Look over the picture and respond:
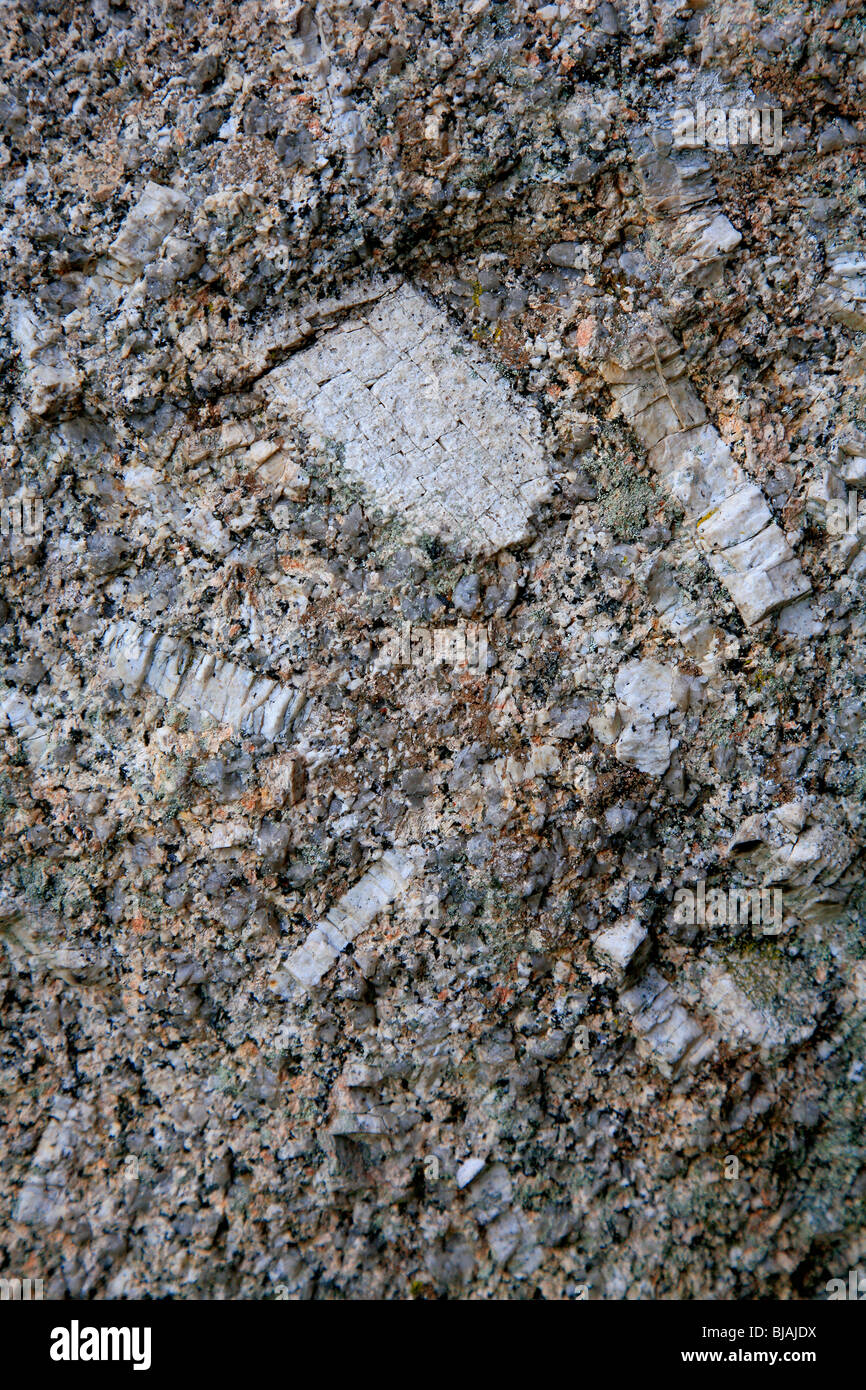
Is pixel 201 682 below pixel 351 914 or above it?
above

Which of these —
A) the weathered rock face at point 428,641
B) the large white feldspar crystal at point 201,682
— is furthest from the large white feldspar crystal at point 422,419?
the large white feldspar crystal at point 201,682

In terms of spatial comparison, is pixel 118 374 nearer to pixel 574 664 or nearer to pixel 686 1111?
pixel 574 664

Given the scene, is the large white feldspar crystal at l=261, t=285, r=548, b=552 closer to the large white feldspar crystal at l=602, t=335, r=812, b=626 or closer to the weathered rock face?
the weathered rock face

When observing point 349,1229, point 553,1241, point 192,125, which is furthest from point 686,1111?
point 192,125

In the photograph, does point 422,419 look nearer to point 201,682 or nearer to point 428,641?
point 428,641

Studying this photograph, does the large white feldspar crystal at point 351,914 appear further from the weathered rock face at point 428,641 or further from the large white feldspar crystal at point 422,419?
the large white feldspar crystal at point 422,419

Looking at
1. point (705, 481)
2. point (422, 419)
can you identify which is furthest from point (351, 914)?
point (705, 481)

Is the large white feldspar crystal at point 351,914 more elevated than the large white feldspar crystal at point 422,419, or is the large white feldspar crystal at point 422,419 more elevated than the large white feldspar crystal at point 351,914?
the large white feldspar crystal at point 422,419
